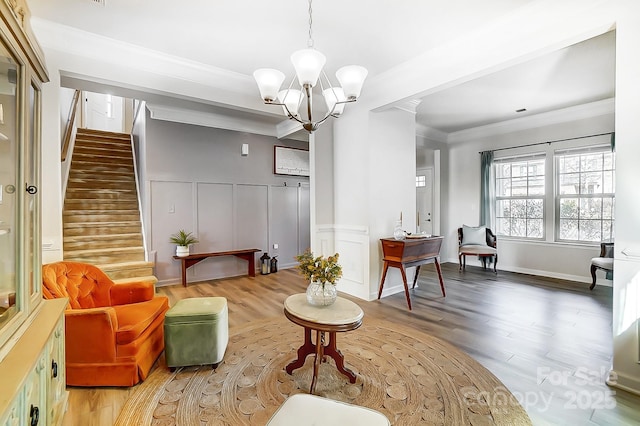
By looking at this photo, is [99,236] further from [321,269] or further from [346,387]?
[346,387]

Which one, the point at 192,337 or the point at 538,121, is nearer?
the point at 192,337

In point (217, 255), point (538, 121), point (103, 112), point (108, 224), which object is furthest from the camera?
point (103, 112)

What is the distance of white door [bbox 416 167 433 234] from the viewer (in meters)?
6.42

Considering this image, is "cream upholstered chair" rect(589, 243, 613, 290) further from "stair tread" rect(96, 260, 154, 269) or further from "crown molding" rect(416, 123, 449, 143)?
"stair tread" rect(96, 260, 154, 269)

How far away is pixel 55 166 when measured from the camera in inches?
104

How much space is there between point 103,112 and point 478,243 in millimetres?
9040

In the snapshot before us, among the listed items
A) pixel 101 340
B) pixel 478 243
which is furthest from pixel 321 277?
pixel 478 243

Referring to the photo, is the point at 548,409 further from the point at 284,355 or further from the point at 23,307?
the point at 23,307

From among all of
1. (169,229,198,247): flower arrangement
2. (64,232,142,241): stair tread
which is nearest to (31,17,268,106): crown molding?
(169,229,198,247): flower arrangement

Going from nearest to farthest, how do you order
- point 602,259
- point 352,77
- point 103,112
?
point 352,77, point 602,259, point 103,112

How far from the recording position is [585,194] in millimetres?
4812

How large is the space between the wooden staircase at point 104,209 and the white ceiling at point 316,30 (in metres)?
2.80

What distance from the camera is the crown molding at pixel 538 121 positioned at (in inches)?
178

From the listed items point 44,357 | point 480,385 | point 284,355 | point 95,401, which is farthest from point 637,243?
point 95,401
